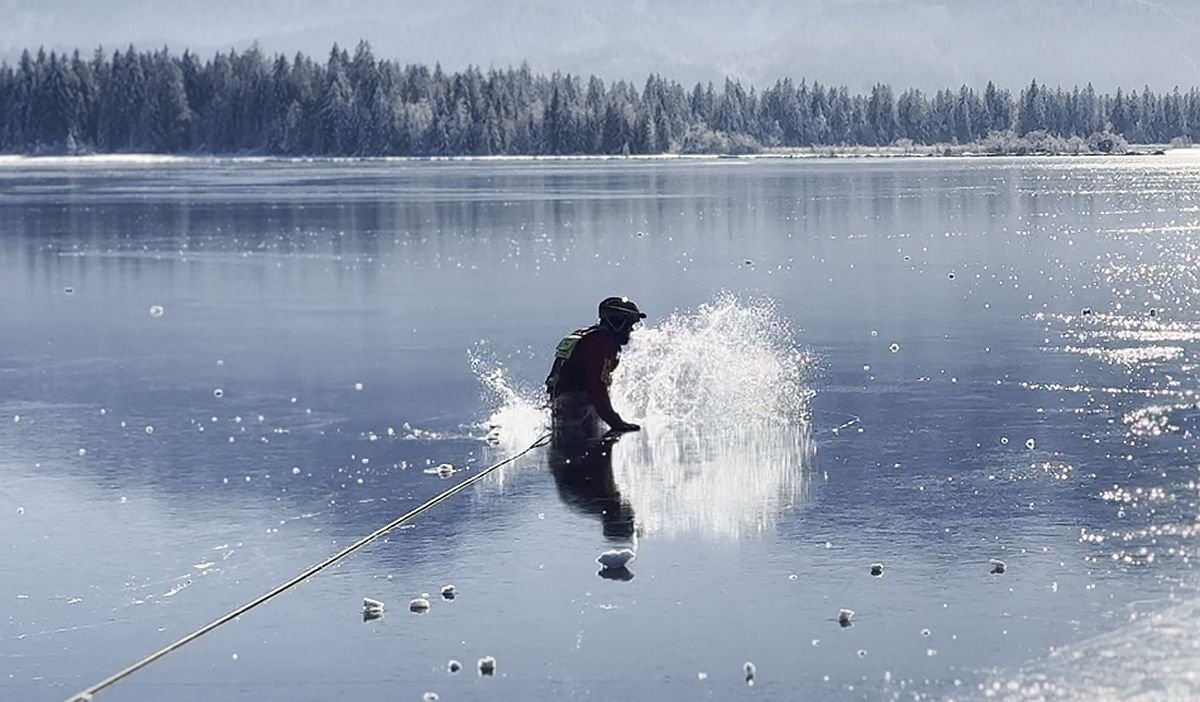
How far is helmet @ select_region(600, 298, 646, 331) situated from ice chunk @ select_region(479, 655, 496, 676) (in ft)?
25.5

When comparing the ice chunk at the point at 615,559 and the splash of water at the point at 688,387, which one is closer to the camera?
the ice chunk at the point at 615,559

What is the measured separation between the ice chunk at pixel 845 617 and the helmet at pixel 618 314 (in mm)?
7039

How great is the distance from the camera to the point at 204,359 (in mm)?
25234

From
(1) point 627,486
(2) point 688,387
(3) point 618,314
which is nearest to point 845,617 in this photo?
(1) point 627,486

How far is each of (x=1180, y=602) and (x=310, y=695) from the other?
5561 mm

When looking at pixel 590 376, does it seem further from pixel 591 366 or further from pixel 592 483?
pixel 592 483

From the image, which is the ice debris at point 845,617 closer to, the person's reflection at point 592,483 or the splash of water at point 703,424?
the splash of water at point 703,424

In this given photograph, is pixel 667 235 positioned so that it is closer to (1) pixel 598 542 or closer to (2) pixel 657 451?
(2) pixel 657 451

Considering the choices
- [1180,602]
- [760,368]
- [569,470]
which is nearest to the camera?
[1180,602]

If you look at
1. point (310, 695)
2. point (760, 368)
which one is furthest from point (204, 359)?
point (310, 695)

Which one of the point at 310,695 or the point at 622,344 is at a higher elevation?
the point at 622,344

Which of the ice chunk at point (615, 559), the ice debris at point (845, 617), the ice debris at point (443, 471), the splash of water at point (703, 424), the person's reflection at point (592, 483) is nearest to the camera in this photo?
the ice debris at point (845, 617)

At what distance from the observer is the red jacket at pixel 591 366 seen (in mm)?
18703

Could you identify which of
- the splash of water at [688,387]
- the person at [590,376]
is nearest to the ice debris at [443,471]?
the splash of water at [688,387]
